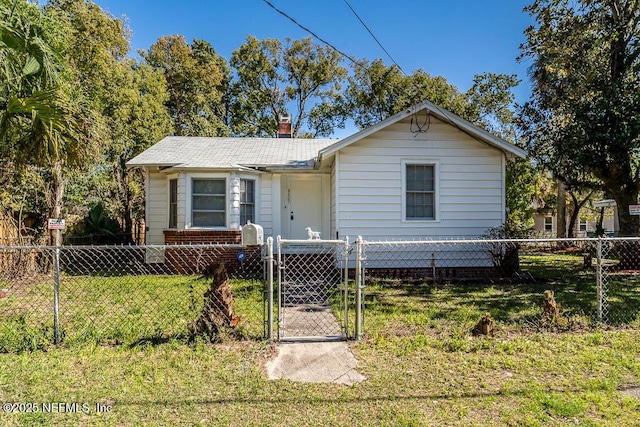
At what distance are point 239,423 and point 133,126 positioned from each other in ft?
53.2

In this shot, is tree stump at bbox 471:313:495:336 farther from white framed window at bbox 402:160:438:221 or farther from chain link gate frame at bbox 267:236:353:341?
white framed window at bbox 402:160:438:221

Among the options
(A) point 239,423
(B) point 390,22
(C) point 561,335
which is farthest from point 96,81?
(C) point 561,335

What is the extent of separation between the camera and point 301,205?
11.6m

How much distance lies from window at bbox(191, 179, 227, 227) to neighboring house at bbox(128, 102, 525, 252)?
0.03 meters

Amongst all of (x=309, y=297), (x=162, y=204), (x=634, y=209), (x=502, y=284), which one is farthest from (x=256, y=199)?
(x=634, y=209)

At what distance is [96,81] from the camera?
13.3 meters

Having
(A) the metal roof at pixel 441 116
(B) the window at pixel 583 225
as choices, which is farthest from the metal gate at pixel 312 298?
(B) the window at pixel 583 225

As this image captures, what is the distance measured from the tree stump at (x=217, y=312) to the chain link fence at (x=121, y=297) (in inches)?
1.1

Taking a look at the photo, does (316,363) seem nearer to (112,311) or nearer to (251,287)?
(112,311)

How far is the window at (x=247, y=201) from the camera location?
10695 mm

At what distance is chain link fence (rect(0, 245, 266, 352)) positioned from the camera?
470 centimetres

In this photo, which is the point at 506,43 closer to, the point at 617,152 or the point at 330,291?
the point at 617,152

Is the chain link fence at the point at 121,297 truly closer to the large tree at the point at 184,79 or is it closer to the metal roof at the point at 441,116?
the metal roof at the point at 441,116

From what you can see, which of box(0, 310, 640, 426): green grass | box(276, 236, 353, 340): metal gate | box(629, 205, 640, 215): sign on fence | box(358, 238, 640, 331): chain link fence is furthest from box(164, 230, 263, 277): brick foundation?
box(629, 205, 640, 215): sign on fence
